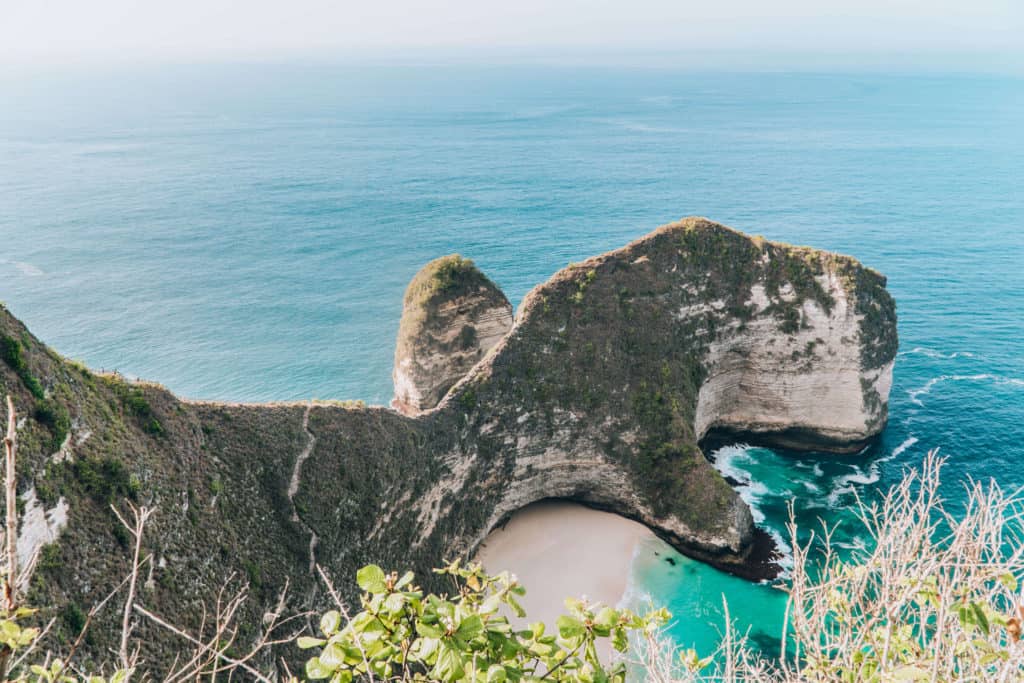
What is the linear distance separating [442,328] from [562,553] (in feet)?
64.0

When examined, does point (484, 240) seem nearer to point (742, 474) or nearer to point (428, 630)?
point (742, 474)

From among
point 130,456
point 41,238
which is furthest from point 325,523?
point 41,238

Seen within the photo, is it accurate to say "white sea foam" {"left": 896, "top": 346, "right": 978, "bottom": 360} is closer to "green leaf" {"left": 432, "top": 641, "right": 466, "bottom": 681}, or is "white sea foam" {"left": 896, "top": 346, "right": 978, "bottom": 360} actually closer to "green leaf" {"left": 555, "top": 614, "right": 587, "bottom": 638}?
"green leaf" {"left": 555, "top": 614, "right": 587, "bottom": 638}

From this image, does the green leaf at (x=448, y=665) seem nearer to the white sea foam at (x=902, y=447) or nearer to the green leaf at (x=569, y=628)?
the green leaf at (x=569, y=628)

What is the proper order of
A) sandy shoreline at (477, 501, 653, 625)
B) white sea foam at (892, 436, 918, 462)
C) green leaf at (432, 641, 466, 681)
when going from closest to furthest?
1. green leaf at (432, 641, 466, 681)
2. sandy shoreline at (477, 501, 653, 625)
3. white sea foam at (892, 436, 918, 462)

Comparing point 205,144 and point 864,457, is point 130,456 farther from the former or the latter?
point 205,144

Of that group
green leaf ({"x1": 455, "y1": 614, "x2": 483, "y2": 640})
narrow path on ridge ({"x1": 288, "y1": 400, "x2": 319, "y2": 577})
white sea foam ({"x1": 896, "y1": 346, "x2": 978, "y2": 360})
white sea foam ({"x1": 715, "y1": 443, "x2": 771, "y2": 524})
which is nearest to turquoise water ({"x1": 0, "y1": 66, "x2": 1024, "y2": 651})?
white sea foam ({"x1": 715, "y1": 443, "x2": 771, "y2": 524})

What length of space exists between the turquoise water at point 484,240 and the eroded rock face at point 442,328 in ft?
33.6

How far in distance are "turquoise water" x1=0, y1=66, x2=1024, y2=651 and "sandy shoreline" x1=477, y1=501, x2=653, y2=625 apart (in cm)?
178

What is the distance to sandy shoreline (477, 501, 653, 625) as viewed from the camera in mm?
38562

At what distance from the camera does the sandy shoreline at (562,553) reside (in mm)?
38562

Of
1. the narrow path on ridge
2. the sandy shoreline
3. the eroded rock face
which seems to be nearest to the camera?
the narrow path on ridge

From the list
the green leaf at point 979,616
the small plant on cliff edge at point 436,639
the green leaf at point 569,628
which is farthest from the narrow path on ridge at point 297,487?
the green leaf at point 979,616

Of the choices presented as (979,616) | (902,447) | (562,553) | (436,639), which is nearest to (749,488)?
(902,447)
